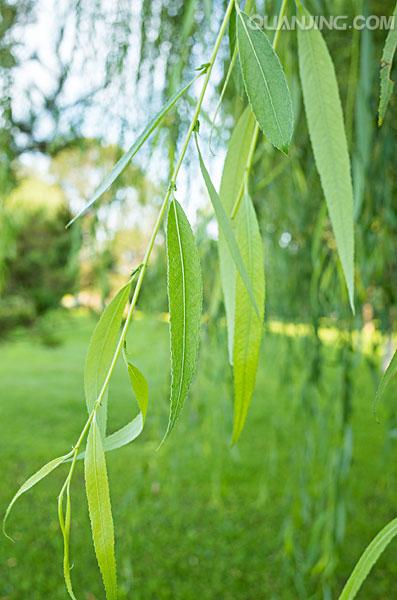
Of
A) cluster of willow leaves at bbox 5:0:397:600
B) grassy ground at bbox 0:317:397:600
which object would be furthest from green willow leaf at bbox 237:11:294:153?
grassy ground at bbox 0:317:397:600

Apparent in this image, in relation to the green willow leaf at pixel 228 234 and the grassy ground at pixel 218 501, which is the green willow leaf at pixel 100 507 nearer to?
the green willow leaf at pixel 228 234

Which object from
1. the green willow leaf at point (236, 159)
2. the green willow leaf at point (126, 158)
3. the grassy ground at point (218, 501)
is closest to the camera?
the green willow leaf at point (126, 158)

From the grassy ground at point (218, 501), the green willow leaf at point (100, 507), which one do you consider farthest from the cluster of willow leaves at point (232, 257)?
the grassy ground at point (218, 501)

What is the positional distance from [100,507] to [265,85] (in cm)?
17

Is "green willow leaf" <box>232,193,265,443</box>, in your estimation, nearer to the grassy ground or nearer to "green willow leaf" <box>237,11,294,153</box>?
"green willow leaf" <box>237,11,294,153</box>

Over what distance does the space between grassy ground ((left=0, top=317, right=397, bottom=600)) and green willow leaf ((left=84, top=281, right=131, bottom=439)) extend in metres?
0.83

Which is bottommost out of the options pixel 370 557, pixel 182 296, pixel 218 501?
pixel 218 501

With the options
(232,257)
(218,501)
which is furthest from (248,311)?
(218,501)

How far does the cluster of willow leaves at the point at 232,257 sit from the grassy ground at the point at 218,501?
0.77m

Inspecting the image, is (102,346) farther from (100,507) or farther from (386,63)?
(386,63)

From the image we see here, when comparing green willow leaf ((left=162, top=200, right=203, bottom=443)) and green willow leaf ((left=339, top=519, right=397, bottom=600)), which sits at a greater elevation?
green willow leaf ((left=162, top=200, right=203, bottom=443))

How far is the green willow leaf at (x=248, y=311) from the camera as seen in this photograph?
332 mm

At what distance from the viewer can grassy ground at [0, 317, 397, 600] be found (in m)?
1.28

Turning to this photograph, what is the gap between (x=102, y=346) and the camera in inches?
11.4
